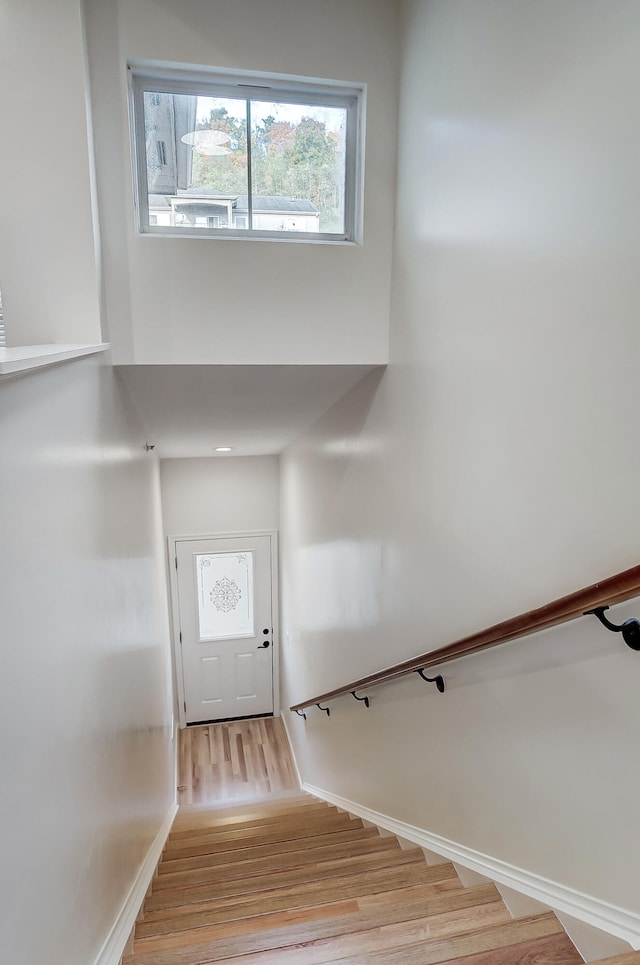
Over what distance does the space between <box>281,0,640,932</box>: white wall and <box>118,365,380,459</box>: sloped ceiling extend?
1.17ft

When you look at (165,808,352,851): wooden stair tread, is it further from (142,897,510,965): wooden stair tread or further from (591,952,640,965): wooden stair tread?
(591,952,640,965): wooden stair tread

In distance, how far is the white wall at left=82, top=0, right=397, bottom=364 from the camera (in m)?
2.00

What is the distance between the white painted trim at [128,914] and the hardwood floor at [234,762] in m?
2.24

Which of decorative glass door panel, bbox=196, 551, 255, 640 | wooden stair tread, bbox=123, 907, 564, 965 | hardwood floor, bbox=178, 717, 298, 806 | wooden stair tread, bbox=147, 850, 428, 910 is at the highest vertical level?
wooden stair tread, bbox=123, 907, 564, 965

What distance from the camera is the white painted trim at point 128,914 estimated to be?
1578 millimetres

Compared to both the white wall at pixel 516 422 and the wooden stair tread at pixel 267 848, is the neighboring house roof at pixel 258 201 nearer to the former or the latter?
the white wall at pixel 516 422

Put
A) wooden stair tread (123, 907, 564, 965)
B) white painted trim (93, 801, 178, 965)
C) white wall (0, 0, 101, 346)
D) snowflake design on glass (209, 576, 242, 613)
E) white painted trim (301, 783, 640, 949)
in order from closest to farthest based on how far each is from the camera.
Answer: white painted trim (301, 783, 640, 949) < wooden stair tread (123, 907, 564, 965) < white painted trim (93, 801, 178, 965) < white wall (0, 0, 101, 346) < snowflake design on glass (209, 576, 242, 613)

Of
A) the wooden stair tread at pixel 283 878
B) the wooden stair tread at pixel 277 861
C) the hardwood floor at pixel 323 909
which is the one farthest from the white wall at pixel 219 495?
the wooden stair tread at pixel 283 878

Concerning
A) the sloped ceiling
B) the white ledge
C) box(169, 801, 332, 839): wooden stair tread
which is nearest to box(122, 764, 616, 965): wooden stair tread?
box(169, 801, 332, 839): wooden stair tread

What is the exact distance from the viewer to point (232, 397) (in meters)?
2.85

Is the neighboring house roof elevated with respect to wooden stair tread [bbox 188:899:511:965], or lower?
elevated

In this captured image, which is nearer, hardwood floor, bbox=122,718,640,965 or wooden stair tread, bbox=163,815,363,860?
hardwood floor, bbox=122,718,640,965

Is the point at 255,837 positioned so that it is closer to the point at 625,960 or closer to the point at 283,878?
the point at 283,878

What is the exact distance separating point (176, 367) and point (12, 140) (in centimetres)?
90
